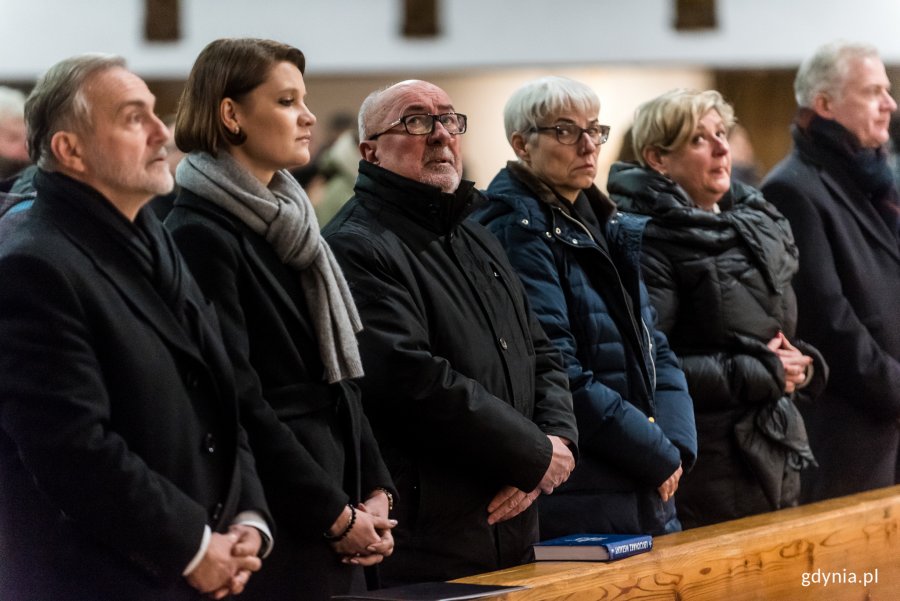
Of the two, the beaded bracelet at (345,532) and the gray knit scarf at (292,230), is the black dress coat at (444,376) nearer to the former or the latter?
the gray knit scarf at (292,230)

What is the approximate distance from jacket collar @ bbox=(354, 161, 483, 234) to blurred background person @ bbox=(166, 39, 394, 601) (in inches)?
15.2

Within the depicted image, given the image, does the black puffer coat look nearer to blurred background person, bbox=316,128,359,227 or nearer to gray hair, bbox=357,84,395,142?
gray hair, bbox=357,84,395,142

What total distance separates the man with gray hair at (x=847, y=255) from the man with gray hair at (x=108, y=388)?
7.64 feet

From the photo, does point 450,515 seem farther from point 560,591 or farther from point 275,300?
point 275,300

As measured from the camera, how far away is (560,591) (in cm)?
280

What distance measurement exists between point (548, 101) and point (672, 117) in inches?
18.8

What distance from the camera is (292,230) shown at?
97.7 inches

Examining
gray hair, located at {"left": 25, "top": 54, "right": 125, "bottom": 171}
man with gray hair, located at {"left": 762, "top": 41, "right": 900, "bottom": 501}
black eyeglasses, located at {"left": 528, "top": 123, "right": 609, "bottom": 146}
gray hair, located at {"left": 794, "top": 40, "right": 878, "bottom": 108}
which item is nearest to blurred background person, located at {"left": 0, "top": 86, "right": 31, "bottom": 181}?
gray hair, located at {"left": 25, "top": 54, "right": 125, "bottom": 171}

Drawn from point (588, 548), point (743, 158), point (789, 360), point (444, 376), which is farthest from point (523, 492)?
point (743, 158)

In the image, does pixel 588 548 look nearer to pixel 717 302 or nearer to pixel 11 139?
pixel 717 302

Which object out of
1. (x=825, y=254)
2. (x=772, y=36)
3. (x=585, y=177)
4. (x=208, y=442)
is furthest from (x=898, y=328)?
(x=208, y=442)

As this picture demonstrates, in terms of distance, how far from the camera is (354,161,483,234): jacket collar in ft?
9.64

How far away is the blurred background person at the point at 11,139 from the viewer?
3.38 meters

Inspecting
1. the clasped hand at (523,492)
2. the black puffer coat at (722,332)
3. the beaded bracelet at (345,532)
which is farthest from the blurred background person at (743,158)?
the beaded bracelet at (345,532)
